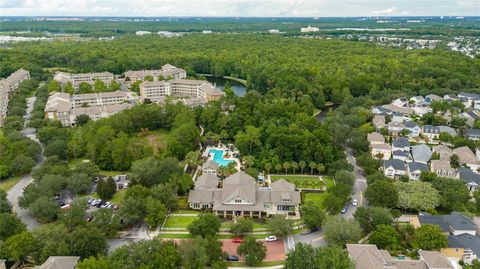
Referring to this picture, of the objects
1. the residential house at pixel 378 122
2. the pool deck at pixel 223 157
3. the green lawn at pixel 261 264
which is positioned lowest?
the green lawn at pixel 261 264

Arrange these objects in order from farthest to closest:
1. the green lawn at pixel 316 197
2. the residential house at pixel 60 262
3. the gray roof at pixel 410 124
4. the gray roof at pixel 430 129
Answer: the gray roof at pixel 410 124 → the gray roof at pixel 430 129 → the green lawn at pixel 316 197 → the residential house at pixel 60 262

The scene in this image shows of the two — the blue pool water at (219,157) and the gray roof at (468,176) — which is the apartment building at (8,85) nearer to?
the blue pool water at (219,157)

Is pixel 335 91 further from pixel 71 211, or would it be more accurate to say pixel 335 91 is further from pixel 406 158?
pixel 71 211

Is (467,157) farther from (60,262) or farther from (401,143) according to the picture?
(60,262)

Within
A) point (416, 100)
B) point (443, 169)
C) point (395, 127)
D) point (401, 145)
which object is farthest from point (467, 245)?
point (416, 100)

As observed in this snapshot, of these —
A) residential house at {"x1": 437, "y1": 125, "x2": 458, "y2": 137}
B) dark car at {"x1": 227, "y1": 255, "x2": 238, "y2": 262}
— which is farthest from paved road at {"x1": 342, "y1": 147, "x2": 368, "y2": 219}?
residential house at {"x1": 437, "y1": 125, "x2": 458, "y2": 137}

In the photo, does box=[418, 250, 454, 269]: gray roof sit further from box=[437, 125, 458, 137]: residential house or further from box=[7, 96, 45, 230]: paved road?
box=[437, 125, 458, 137]: residential house

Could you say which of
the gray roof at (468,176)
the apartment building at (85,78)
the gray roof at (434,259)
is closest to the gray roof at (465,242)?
the gray roof at (434,259)
